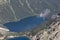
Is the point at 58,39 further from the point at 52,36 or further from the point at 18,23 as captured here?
the point at 18,23

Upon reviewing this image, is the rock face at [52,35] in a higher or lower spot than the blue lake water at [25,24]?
lower

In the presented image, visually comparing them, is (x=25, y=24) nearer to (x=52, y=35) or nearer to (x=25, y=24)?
(x=25, y=24)

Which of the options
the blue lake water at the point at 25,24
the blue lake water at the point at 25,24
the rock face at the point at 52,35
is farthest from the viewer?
the blue lake water at the point at 25,24

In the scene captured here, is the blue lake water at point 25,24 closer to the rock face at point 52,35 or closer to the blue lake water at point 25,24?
the blue lake water at point 25,24

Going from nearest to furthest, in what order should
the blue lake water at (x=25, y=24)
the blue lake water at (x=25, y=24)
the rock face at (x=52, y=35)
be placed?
the rock face at (x=52, y=35), the blue lake water at (x=25, y=24), the blue lake water at (x=25, y=24)

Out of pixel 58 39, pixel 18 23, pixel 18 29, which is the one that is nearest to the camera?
pixel 58 39

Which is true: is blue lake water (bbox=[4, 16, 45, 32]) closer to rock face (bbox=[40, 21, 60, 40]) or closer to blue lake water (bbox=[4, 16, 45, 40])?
blue lake water (bbox=[4, 16, 45, 40])

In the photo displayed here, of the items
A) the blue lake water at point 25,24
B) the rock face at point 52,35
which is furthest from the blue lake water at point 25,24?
the rock face at point 52,35

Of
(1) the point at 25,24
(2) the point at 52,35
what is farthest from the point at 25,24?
(2) the point at 52,35

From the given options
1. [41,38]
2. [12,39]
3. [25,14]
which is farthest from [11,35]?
[25,14]
